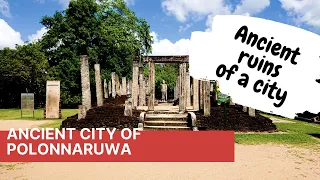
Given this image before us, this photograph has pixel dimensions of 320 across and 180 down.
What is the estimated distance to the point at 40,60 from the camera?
32.8m

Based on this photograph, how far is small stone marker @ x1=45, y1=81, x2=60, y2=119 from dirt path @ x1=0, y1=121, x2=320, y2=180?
10.8m

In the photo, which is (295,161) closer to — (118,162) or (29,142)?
(118,162)

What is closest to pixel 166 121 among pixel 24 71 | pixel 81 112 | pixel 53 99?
pixel 81 112

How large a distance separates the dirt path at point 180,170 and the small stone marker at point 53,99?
35.5 feet

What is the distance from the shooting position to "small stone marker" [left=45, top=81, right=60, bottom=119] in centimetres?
1869

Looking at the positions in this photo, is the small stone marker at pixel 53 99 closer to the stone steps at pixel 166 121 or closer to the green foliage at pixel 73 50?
the stone steps at pixel 166 121

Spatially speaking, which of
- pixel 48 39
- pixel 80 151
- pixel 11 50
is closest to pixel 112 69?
pixel 48 39

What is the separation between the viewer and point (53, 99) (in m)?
18.9

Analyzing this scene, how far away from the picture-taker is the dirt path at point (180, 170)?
7.04 meters

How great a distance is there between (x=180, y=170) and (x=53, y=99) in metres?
13.5

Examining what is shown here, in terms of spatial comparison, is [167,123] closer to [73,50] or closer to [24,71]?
[24,71]

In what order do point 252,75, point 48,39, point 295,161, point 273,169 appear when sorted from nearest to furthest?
point 273,169 → point 295,161 → point 252,75 → point 48,39

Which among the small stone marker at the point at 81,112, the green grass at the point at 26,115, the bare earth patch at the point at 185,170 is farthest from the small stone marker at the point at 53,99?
the bare earth patch at the point at 185,170

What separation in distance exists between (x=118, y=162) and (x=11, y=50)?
32800mm
